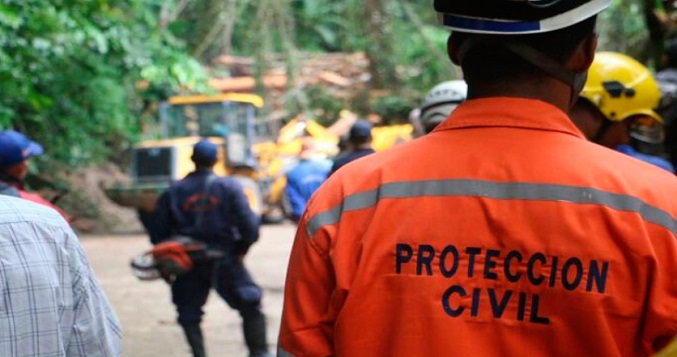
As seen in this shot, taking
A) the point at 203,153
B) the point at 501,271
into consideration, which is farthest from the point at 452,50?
the point at 203,153

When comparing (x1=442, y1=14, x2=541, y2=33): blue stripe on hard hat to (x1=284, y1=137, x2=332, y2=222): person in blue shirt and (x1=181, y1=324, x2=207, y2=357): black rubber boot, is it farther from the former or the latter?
(x1=284, y1=137, x2=332, y2=222): person in blue shirt

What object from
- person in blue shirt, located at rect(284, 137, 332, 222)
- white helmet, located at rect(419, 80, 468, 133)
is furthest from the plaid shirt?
person in blue shirt, located at rect(284, 137, 332, 222)

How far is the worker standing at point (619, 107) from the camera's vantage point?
168 inches

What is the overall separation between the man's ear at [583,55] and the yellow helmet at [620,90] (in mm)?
2091

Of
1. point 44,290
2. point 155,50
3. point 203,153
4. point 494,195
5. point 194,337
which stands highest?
point 494,195

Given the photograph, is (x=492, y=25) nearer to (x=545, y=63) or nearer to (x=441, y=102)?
(x=545, y=63)

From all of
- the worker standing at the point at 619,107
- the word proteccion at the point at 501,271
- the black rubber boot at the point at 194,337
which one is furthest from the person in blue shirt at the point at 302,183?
the word proteccion at the point at 501,271

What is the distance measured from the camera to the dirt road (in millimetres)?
10047

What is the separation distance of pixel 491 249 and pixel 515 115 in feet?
0.92

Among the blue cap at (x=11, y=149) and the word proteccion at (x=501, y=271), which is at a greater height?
the word proteccion at (x=501, y=271)

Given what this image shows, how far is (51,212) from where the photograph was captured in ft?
10.4

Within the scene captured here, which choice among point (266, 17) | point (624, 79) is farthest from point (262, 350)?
point (266, 17)

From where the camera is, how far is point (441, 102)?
5.54m

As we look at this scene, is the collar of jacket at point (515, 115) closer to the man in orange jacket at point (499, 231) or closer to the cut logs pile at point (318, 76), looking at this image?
the man in orange jacket at point (499, 231)
